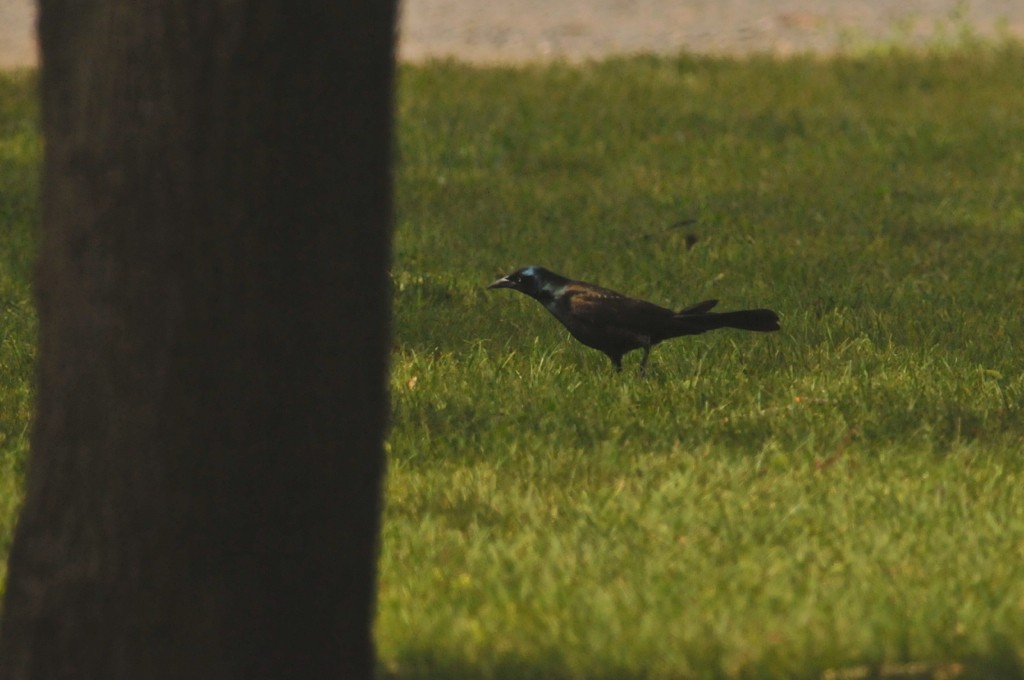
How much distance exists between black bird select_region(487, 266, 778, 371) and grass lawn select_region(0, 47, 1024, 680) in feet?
0.48

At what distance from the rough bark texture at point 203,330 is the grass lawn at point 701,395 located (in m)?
0.69

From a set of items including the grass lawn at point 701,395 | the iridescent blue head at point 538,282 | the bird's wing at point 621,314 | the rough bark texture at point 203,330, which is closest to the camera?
the rough bark texture at point 203,330

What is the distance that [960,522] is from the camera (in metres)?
5.27

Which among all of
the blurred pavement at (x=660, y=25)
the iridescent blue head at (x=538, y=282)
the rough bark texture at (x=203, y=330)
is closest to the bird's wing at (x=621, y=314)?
the iridescent blue head at (x=538, y=282)

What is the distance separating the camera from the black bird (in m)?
6.98

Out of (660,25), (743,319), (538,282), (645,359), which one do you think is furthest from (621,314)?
(660,25)

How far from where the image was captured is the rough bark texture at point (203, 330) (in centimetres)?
360

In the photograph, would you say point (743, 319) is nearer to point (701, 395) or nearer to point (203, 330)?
point (701, 395)

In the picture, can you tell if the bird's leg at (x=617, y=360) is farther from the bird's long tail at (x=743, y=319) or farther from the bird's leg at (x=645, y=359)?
the bird's long tail at (x=743, y=319)

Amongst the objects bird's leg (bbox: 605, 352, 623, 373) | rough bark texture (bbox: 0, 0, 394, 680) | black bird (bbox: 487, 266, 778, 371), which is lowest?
bird's leg (bbox: 605, 352, 623, 373)

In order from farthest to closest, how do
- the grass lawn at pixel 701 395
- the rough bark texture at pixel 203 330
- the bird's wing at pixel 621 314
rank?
the bird's wing at pixel 621 314, the grass lawn at pixel 701 395, the rough bark texture at pixel 203 330

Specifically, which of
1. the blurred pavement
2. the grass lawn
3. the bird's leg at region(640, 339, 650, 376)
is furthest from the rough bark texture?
the blurred pavement

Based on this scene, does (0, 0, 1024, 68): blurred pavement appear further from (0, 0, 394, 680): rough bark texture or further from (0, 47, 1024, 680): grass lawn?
(0, 0, 394, 680): rough bark texture

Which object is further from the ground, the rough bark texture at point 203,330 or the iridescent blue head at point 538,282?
the rough bark texture at point 203,330
